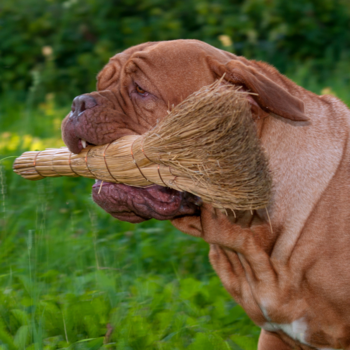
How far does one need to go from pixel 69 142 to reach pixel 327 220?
129 centimetres

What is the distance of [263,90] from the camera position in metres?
2.59

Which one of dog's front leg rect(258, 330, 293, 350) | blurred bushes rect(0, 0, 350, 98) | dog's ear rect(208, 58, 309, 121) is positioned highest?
dog's ear rect(208, 58, 309, 121)

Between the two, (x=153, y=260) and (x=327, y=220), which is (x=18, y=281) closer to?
(x=153, y=260)

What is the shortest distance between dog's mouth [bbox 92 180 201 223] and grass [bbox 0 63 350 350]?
0.32 metres

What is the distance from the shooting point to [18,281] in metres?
3.39

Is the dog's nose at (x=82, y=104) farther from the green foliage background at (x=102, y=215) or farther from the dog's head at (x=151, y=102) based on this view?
the green foliage background at (x=102, y=215)

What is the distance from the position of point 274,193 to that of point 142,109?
0.77 meters

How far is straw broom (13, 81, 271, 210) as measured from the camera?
2.29 m

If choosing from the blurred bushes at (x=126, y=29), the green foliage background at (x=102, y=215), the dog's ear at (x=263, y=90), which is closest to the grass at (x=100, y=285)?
the green foliage background at (x=102, y=215)

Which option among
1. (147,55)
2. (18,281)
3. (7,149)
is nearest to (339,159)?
(147,55)

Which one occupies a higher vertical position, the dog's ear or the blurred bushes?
the dog's ear

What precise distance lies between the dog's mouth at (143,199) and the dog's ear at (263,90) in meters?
0.59

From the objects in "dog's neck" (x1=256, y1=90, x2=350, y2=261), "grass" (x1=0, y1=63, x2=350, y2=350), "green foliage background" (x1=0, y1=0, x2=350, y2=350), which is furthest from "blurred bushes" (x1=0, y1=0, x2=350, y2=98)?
"dog's neck" (x1=256, y1=90, x2=350, y2=261)

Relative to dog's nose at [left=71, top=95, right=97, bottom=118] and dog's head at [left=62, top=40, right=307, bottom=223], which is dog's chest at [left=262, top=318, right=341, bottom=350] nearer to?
dog's head at [left=62, top=40, right=307, bottom=223]
